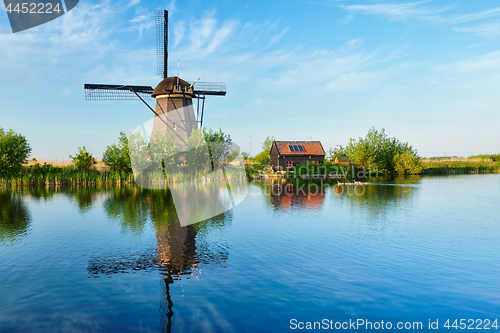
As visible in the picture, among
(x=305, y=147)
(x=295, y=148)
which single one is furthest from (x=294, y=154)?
(x=305, y=147)

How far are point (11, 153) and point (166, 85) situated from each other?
1785 centimetres

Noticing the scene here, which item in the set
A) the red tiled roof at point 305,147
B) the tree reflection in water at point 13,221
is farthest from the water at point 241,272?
the red tiled roof at point 305,147

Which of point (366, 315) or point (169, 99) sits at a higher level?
point (169, 99)

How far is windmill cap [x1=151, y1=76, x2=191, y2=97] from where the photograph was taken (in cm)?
3556

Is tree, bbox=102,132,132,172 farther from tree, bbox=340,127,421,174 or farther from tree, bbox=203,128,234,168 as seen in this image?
tree, bbox=340,127,421,174

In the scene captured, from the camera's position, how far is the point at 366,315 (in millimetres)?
5488

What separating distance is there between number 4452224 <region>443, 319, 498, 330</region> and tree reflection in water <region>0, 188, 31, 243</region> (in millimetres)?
12207

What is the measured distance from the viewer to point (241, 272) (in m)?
7.38

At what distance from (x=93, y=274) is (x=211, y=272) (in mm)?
2777

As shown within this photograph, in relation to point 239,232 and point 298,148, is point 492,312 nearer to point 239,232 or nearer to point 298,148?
point 239,232

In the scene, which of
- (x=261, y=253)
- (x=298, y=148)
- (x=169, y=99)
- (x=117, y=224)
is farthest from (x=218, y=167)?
(x=261, y=253)

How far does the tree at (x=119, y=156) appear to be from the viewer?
129 ft

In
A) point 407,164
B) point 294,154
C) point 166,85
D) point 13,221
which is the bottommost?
point 13,221

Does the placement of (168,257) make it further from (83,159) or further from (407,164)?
(407,164)
